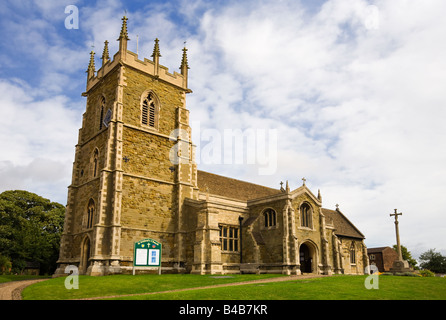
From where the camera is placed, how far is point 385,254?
61.7m

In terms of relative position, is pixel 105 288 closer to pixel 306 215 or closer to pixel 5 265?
pixel 306 215

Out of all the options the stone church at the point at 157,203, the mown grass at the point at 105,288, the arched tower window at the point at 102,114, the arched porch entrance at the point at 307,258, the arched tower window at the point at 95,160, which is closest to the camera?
the mown grass at the point at 105,288

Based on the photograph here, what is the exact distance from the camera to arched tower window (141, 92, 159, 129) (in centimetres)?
3209

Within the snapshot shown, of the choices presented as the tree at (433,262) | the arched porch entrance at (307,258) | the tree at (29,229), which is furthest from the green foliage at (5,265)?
the tree at (433,262)

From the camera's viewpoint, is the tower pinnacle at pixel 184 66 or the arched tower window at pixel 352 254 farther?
the arched tower window at pixel 352 254

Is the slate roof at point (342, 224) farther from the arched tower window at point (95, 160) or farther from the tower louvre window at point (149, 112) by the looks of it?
the arched tower window at point (95, 160)

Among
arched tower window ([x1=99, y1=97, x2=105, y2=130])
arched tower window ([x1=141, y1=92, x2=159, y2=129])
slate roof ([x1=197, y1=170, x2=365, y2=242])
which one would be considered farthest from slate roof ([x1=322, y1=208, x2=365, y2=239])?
arched tower window ([x1=99, y1=97, x2=105, y2=130])

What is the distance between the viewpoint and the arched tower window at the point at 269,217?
32469 millimetres

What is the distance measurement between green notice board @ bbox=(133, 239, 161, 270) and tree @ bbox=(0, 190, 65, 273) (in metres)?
18.2

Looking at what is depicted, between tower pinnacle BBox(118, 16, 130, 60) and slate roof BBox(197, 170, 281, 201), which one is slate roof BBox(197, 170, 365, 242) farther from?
tower pinnacle BBox(118, 16, 130, 60)

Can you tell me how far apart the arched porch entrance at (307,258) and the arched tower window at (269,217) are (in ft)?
12.3

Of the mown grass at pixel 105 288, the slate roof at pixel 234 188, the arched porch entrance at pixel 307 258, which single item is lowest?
the mown grass at pixel 105 288

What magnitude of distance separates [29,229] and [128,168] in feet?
62.6

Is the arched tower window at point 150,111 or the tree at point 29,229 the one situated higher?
the arched tower window at point 150,111
